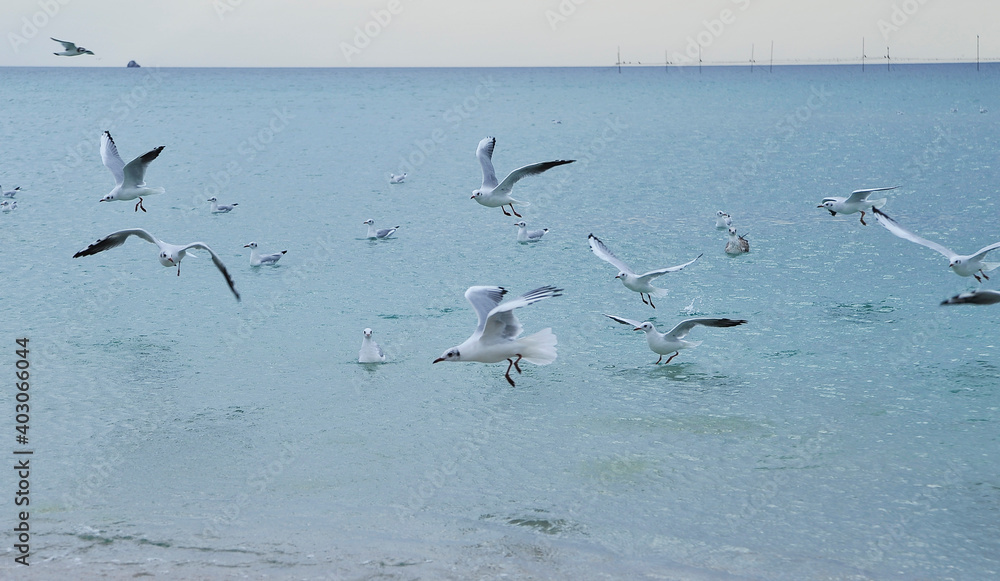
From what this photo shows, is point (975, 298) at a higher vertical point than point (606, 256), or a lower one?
Result: lower

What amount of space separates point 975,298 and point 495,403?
238 inches

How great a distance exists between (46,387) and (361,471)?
533 centimetres

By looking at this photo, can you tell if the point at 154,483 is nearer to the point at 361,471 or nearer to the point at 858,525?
the point at 361,471

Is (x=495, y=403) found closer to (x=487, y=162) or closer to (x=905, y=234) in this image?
(x=487, y=162)

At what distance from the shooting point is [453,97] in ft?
376

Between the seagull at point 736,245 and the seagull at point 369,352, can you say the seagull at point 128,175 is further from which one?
the seagull at point 736,245

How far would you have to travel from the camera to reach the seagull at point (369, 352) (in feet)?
45.8

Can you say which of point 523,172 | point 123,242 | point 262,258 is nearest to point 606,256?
point 523,172

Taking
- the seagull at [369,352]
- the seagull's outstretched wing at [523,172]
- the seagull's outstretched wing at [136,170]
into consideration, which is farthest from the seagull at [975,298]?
the seagull's outstretched wing at [136,170]

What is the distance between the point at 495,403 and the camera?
490 inches

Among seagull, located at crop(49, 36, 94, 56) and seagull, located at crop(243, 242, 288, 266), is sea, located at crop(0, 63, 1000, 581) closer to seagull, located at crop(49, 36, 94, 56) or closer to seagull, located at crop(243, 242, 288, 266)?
seagull, located at crop(243, 242, 288, 266)

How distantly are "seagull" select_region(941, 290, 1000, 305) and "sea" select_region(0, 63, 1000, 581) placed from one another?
7.30ft

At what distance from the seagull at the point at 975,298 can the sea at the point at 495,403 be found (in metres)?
2.23

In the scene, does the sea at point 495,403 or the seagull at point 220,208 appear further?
the seagull at point 220,208
